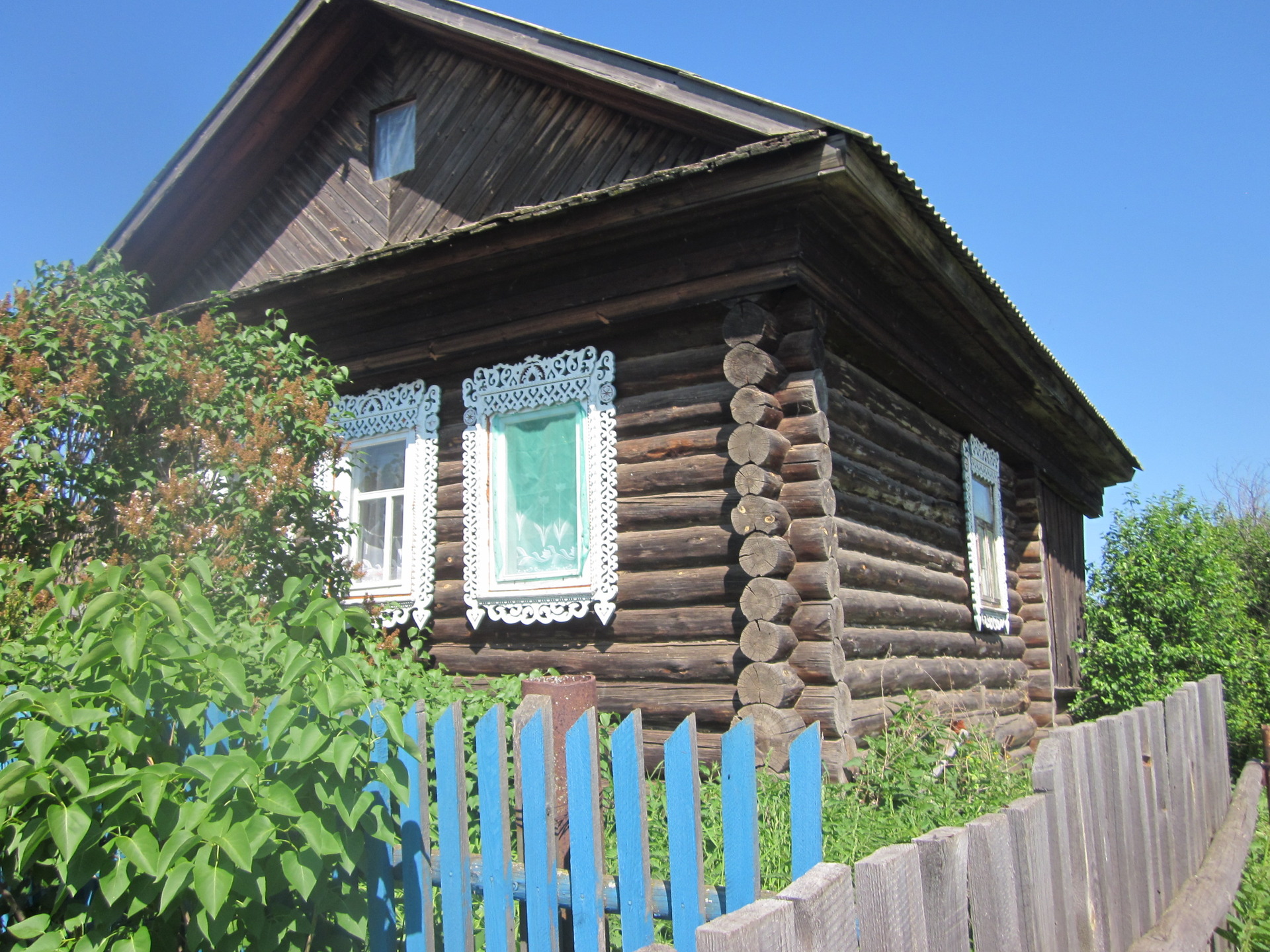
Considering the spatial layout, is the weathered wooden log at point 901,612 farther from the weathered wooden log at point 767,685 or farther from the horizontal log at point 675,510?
the horizontal log at point 675,510

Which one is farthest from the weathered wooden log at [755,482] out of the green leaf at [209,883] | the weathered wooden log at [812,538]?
the green leaf at [209,883]

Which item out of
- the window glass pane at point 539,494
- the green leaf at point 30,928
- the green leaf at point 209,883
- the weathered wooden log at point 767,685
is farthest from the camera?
the window glass pane at point 539,494

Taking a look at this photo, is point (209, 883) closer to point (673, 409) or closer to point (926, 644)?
point (673, 409)

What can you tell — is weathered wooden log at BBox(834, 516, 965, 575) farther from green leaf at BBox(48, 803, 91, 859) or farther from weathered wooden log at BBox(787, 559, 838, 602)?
green leaf at BBox(48, 803, 91, 859)

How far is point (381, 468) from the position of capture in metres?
8.06

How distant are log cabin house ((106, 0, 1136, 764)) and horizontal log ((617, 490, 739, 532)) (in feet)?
0.06

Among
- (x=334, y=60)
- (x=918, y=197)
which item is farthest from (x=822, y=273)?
(x=334, y=60)

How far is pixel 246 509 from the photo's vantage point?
5.40 m

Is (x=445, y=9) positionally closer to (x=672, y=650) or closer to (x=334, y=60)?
(x=334, y=60)

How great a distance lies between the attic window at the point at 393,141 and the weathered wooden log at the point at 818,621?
5.17 metres

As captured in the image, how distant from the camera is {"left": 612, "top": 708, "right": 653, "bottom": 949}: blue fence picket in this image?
2.94 m

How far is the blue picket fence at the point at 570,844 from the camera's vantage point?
2.84 m

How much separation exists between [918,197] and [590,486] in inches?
111

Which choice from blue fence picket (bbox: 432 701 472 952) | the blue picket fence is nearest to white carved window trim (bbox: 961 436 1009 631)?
the blue picket fence
